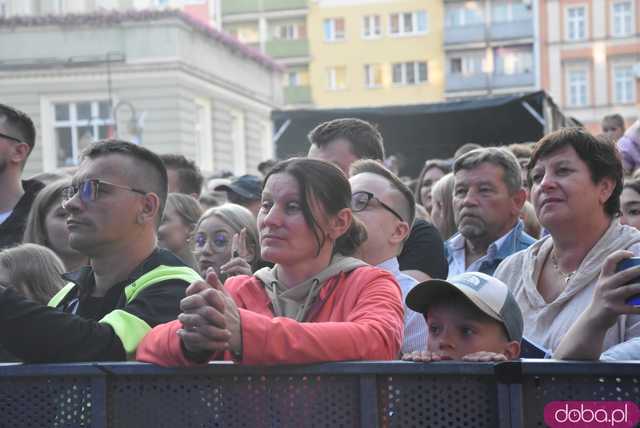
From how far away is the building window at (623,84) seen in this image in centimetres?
5631

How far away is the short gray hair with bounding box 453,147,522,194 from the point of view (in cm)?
542

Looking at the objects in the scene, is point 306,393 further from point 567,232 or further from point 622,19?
point 622,19

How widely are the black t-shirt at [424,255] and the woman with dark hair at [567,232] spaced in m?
0.87

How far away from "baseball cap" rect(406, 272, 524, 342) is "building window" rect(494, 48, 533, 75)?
186 feet

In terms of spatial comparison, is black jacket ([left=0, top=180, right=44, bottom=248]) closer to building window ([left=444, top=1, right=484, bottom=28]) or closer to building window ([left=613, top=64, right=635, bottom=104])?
building window ([left=613, top=64, right=635, bottom=104])

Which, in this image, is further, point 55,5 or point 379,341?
point 55,5

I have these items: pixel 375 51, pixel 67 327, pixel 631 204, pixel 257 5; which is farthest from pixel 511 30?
pixel 67 327

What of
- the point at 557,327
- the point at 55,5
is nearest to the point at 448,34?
the point at 55,5

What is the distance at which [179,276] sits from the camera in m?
3.46

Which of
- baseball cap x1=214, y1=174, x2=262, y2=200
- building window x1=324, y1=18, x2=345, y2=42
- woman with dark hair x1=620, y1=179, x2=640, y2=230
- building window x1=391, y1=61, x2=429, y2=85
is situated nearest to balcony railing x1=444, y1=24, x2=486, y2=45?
building window x1=391, y1=61, x2=429, y2=85

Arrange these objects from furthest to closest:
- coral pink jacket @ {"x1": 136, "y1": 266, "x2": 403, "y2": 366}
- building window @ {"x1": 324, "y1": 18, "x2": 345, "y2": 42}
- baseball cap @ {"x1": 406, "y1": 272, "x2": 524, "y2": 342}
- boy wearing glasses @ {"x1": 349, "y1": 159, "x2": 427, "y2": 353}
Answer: building window @ {"x1": 324, "y1": 18, "x2": 345, "y2": 42} → boy wearing glasses @ {"x1": 349, "y1": 159, "x2": 427, "y2": 353} → baseball cap @ {"x1": 406, "y1": 272, "x2": 524, "y2": 342} → coral pink jacket @ {"x1": 136, "y1": 266, "x2": 403, "y2": 366}

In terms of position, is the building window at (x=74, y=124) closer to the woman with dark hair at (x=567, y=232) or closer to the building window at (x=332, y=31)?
the woman with dark hair at (x=567, y=232)

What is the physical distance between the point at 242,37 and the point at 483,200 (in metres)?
58.9

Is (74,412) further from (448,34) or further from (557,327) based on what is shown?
(448,34)
